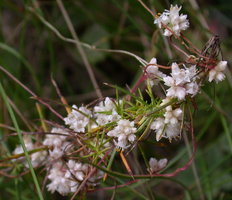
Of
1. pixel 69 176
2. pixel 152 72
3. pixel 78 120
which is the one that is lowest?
pixel 69 176

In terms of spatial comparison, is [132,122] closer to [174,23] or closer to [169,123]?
[169,123]

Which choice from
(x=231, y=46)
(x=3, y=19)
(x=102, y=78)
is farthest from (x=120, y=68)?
(x=3, y=19)

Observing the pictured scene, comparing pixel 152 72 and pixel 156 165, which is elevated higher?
pixel 152 72

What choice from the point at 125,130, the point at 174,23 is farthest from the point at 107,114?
the point at 174,23

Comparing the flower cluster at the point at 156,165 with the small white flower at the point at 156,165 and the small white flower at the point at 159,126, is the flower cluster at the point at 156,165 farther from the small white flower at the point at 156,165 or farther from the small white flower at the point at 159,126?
the small white flower at the point at 159,126

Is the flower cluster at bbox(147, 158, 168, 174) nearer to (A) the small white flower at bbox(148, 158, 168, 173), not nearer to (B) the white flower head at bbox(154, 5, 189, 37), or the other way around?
(A) the small white flower at bbox(148, 158, 168, 173)

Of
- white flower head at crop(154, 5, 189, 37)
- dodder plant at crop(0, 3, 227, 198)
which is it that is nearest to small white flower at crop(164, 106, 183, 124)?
dodder plant at crop(0, 3, 227, 198)

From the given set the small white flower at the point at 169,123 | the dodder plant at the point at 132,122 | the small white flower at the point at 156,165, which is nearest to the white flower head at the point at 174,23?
the dodder plant at the point at 132,122

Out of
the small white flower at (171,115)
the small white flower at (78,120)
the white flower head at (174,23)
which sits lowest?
the small white flower at (78,120)

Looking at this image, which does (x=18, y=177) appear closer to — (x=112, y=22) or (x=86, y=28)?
(x=112, y=22)

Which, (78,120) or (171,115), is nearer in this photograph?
(171,115)
